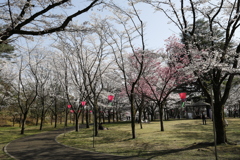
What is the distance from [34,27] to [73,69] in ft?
45.7

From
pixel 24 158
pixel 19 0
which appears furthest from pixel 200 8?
pixel 24 158

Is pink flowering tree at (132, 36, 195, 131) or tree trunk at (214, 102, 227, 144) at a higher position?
pink flowering tree at (132, 36, 195, 131)

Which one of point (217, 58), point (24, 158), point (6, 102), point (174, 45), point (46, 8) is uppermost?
point (174, 45)

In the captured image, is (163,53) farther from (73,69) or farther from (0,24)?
(0,24)

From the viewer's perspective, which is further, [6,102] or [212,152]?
[6,102]

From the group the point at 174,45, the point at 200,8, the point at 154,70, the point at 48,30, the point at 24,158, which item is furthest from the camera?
the point at 154,70

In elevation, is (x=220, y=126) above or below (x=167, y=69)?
below

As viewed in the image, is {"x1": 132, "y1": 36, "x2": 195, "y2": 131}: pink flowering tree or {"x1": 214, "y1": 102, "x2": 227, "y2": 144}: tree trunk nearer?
{"x1": 214, "y1": 102, "x2": 227, "y2": 144}: tree trunk

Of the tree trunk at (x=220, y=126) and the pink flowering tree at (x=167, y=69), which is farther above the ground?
the pink flowering tree at (x=167, y=69)

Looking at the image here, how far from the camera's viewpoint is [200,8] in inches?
376

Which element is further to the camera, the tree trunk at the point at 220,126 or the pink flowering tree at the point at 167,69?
the pink flowering tree at the point at 167,69

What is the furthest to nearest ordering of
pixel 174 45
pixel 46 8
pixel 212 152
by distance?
pixel 174 45 → pixel 212 152 → pixel 46 8

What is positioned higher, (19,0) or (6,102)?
(19,0)

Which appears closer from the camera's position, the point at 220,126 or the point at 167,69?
the point at 220,126
